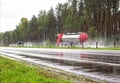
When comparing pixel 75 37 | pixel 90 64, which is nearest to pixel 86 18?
pixel 75 37

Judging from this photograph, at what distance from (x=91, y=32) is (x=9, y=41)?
112 meters

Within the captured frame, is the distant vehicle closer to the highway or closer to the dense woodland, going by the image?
the dense woodland

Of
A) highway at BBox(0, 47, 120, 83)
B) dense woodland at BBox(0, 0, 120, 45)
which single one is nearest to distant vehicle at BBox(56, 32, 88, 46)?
dense woodland at BBox(0, 0, 120, 45)

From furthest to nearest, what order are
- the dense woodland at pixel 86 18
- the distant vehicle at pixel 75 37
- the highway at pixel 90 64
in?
the dense woodland at pixel 86 18
the distant vehicle at pixel 75 37
the highway at pixel 90 64

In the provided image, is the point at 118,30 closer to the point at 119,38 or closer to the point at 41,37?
the point at 119,38

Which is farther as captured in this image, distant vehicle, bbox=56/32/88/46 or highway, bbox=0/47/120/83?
distant vehicle, bbox=56/32/88/46

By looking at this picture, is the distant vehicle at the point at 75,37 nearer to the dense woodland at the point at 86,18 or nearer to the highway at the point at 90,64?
the dense woodland at the point at 86,18

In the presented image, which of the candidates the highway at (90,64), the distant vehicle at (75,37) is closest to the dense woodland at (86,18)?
the distant vehicle at (75,37)

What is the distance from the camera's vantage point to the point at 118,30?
79.6 m

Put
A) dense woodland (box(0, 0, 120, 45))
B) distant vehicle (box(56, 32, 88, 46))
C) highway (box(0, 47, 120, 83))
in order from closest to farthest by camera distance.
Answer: highway (box(0, 47, 120, 83)) → distant vehicle (box(56, 32, 88, 46)) → dense woodland (box(0, 0, 120, 45))

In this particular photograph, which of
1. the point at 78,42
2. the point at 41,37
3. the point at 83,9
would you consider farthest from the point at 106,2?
the point at 41,37

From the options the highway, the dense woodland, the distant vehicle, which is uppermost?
the dense woodland

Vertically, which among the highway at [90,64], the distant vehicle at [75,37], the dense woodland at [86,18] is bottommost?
the highway at [90,64]

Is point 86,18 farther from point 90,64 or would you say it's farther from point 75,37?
point 90,64
